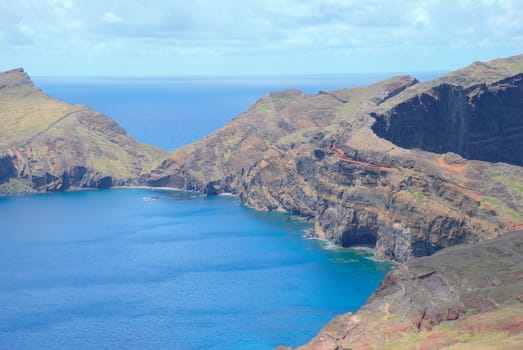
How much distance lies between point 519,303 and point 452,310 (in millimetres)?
8351

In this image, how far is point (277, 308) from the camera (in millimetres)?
149625

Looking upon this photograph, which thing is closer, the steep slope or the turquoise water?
the steep slope

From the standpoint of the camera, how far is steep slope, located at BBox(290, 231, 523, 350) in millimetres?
103812

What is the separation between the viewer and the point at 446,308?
370 ft

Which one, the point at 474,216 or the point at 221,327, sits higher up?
the point at 474,216

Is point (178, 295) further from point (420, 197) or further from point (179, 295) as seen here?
point (420, 197)

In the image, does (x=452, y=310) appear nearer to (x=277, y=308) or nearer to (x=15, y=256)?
(x=277, y=308)

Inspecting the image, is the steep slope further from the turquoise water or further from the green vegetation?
the green vegetation

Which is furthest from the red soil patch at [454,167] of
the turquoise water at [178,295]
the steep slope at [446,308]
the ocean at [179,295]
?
the steep slope at [446,308]

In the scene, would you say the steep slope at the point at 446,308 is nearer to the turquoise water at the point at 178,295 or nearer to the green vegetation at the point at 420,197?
Answer: the turquoise water at the point at 178,295

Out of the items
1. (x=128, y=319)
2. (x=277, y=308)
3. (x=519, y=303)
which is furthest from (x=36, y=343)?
(x=519, y=303)

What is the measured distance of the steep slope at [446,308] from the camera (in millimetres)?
103812

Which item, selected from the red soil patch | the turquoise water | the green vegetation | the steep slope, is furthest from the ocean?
the red soil patch

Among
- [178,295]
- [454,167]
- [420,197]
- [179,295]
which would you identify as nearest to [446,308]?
[179,295]
